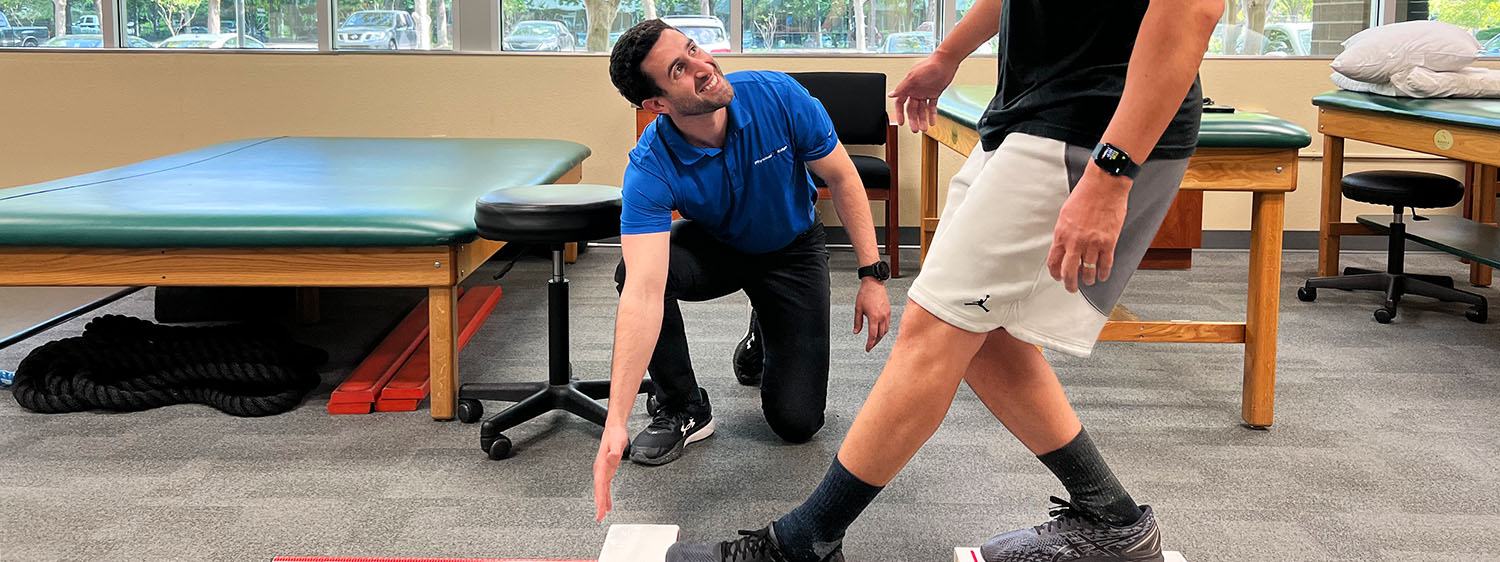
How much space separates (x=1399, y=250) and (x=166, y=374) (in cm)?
350

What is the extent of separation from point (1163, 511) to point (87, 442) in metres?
2.07

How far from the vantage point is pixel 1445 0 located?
5.07 meters

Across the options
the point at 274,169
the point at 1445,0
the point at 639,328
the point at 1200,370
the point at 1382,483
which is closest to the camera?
the point at 639,328

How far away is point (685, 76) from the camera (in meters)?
2.12

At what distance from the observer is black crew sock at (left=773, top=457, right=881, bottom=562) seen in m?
1.58

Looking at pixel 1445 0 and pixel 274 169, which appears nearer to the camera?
pixel 274 169

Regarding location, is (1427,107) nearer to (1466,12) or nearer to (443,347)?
(1466,12)

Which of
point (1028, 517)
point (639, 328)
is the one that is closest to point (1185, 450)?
point (1028, 517)

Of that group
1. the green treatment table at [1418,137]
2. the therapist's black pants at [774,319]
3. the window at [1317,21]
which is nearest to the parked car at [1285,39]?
the window at [1317,21]

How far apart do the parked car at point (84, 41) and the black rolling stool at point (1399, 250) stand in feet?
15.1

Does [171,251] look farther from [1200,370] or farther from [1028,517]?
[1200,370]

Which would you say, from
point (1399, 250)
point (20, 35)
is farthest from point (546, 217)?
point (20, 35)

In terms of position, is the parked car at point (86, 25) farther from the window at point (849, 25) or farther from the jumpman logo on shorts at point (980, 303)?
the jumpman logo on shorts at point (980, 303)

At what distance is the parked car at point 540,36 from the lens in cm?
522
